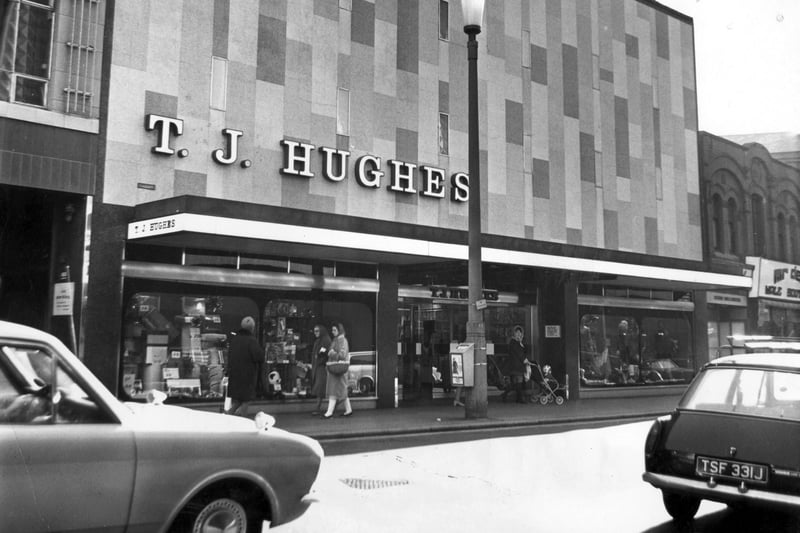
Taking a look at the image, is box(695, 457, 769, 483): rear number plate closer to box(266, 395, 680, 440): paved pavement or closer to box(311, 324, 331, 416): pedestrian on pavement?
box(266, 395, 680, 440): paved pavement

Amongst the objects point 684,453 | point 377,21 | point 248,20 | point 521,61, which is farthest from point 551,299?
point 684,453

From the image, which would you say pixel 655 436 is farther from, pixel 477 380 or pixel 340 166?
pixel 340 166

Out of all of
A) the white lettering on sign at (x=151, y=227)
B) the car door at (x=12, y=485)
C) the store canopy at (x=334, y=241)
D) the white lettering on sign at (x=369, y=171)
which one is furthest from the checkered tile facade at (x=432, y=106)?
the car door at (x=12, y=485)

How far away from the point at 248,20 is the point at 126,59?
287 cm

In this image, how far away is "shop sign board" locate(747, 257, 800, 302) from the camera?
27438 millimetres

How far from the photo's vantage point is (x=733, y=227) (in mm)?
27172

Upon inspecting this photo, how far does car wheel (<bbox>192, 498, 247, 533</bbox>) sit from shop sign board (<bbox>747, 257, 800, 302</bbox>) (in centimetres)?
2628

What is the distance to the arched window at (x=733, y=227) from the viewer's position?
2698cm

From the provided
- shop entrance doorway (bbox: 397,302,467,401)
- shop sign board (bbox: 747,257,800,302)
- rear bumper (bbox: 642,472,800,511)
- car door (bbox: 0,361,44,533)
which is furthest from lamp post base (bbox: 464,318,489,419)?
shop sign board (bbox: 747,257,800,302)

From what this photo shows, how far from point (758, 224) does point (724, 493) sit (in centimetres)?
2511

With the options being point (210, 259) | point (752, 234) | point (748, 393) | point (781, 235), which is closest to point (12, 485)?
point (748, 393)

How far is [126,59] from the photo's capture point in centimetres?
1358

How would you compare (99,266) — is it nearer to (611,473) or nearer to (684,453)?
(611,473)

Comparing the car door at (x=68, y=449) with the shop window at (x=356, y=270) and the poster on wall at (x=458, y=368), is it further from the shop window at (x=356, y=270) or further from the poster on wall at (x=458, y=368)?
the shop window at (x=356, y=270)
